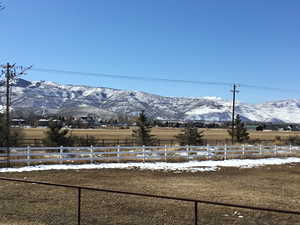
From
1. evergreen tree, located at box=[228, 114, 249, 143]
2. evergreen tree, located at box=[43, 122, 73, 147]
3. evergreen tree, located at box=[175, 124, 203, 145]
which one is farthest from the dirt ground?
evergreen tree, located at box=[228, 114, 249, 143]

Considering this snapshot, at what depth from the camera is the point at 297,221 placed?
1188 centimetres

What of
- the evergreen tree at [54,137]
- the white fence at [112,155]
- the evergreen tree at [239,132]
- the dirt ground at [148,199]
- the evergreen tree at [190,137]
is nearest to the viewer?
the dirt ground at [148,199]

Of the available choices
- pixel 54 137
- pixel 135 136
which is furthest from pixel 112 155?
pixel 135 136

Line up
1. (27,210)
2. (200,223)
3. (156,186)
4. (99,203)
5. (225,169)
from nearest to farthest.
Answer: (200,223) < (27,210) < (99,203) < (156,186) < (225,169)

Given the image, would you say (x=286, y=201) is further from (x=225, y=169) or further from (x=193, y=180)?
(x=225, y=169)

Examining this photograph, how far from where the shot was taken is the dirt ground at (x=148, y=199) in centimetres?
1152

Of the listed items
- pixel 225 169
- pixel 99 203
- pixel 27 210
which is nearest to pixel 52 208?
pixel 27 210

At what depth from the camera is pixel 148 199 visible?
14695mm

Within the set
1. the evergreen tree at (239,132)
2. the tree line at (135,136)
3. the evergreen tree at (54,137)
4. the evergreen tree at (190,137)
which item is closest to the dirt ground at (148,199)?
the tree line at (135,136)

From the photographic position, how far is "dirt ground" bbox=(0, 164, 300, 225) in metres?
11.5

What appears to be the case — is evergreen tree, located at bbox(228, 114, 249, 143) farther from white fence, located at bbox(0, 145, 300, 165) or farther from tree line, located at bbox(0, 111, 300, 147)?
white fence, located at bbox(0, 145, 300, 165)

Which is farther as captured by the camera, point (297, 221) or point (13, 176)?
point (13, 176)

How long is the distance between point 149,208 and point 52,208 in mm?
3075

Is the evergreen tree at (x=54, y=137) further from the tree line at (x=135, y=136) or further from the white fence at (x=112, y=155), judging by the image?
the white fence at (x=112, y=155)
